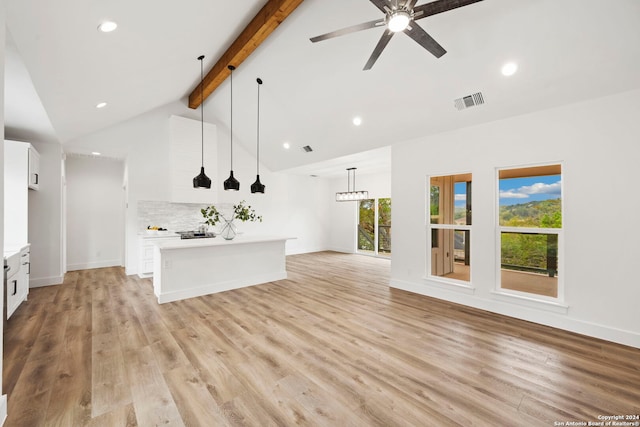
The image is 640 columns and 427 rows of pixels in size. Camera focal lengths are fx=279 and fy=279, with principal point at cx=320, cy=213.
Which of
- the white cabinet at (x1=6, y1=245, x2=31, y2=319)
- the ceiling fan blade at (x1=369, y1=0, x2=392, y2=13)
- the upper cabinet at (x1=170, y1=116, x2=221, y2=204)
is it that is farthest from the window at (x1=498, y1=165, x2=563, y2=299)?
the white cabinet at (x1=6, y1=245, x2=31, y2=319)

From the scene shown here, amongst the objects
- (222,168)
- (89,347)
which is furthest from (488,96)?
(222,168)

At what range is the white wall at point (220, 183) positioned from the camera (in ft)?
20.7

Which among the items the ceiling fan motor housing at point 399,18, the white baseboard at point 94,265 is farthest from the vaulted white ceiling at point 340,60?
the white baseboard at point 94,265

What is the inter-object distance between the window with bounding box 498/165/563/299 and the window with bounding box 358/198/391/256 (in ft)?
16.3

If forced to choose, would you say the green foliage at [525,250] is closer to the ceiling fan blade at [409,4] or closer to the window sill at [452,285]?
the window sill at [452,285]

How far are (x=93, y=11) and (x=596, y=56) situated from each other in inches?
181

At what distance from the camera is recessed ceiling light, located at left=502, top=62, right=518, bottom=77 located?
3.12 metres

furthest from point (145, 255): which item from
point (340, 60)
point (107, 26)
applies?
point (340, 60)

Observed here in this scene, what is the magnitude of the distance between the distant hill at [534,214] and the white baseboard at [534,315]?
1110 millimetres

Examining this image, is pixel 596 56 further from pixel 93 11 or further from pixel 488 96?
pixel 93 11

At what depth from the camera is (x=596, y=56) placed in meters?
2.81

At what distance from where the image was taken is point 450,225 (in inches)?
181

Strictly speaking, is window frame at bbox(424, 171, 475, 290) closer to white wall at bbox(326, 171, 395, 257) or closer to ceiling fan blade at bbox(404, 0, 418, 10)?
ceiling fan blade at bbox(404, 0, 418, 10)

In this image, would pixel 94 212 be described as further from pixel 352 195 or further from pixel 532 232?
pixel 532 232
